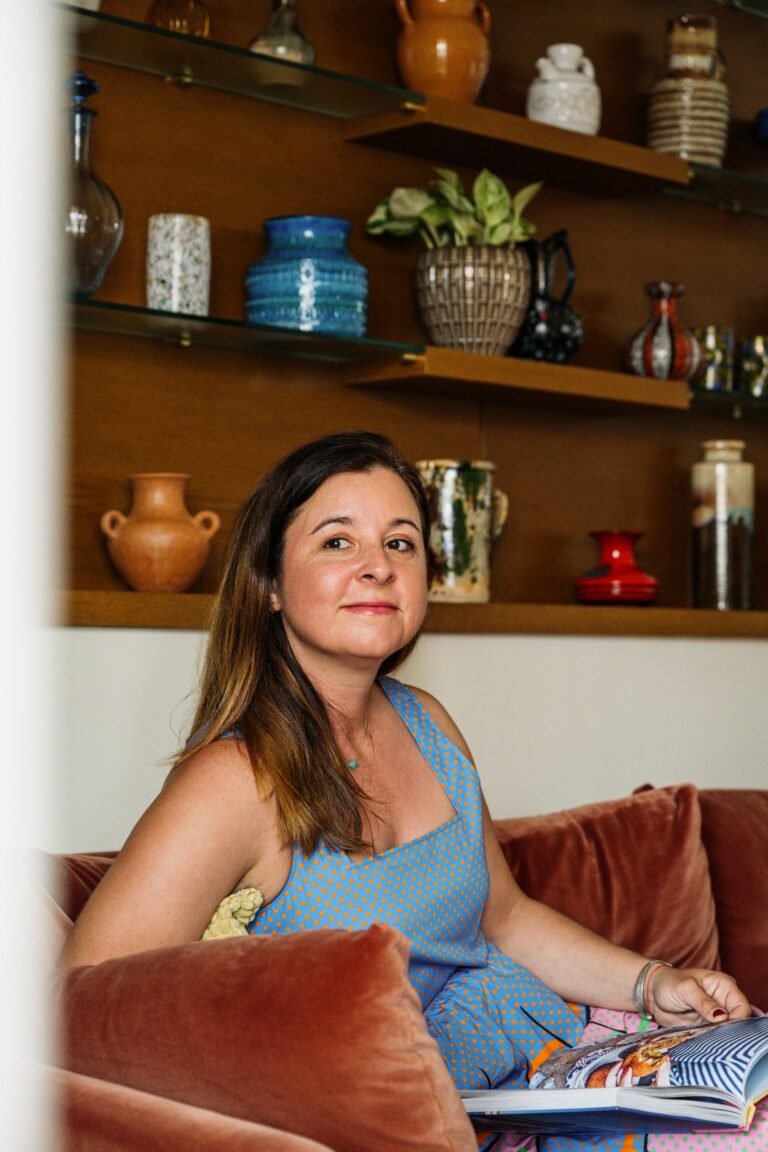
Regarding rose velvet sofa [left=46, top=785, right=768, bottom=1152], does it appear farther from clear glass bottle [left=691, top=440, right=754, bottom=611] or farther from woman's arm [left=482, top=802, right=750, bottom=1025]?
clear glass bottle [left=691, top=440, right=754, bottom=611]

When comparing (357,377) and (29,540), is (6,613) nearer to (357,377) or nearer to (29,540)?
(29,540)

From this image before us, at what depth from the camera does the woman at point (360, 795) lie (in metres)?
1.40

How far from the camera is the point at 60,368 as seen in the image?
287 mm

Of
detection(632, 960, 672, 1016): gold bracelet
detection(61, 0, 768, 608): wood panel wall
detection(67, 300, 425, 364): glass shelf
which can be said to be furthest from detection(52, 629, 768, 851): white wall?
detection(632, 960, 672, 1016): gold bracelet

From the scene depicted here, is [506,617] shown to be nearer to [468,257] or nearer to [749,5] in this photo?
[468,257]

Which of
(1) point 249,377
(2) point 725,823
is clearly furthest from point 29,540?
(1) point 249,377

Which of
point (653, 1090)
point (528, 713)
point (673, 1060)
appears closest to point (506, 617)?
point (528, 713)

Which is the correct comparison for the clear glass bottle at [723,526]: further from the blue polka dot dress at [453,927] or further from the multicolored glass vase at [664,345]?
the blue polka dot dress at [453,927]

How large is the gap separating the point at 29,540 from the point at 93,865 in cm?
136

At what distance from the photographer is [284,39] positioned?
236cm

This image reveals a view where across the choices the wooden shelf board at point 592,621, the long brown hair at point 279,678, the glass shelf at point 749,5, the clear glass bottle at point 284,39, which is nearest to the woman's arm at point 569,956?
the long brown hair at point 279,678

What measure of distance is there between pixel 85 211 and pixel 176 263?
23 cm

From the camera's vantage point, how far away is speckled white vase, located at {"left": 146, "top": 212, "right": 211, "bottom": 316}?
2229 millimetres

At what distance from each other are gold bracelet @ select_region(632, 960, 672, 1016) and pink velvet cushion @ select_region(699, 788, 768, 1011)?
52cm
